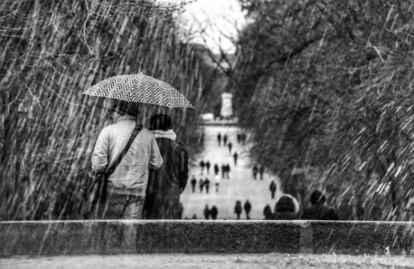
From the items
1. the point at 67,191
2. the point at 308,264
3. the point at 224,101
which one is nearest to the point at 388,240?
the point at 308,264

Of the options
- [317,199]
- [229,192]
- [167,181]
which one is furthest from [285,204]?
[229,192]

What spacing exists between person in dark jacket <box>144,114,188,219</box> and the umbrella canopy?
0.73 ft

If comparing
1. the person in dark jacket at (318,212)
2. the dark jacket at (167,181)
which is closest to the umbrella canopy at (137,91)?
the dark jacket at (167,181)

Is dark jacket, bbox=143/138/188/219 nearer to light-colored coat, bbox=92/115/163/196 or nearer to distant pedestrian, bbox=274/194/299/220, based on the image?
light-colored coat, bbox=92/115/163/196

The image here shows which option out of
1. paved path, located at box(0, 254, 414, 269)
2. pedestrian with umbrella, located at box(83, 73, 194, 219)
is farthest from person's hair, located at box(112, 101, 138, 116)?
paved path, located at box(0, 254, 414, 269)

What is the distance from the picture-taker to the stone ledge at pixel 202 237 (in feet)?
19.4

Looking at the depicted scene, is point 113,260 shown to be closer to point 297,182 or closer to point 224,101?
point 297,182

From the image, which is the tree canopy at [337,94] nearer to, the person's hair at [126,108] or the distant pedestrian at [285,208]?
the distant pedestrian at [285,208]

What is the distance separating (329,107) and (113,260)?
12.4 meters

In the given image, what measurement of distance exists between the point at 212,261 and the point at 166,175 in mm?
1722

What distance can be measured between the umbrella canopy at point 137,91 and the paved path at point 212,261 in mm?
1648

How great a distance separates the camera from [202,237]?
6082 millimetres

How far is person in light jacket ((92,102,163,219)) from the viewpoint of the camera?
21.6 ft

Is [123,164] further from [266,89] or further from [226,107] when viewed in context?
[226,107]
